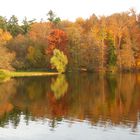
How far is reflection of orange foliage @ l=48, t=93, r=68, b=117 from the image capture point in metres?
35.4

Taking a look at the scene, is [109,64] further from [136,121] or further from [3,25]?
[136,121]

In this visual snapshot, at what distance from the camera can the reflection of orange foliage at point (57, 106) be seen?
35.4 metres

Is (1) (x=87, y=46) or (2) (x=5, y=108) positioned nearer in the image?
(2) (x=5, y=108)

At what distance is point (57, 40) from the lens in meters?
99.1

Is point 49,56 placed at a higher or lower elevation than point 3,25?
lower

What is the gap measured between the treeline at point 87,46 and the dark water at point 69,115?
45141mm

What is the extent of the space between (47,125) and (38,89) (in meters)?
26.8

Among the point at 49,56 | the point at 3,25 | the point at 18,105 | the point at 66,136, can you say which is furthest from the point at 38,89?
the point at 3,25

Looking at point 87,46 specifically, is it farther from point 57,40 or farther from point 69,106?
point 69,106

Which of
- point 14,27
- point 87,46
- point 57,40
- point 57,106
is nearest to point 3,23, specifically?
point 14,27

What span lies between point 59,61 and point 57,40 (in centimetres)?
797

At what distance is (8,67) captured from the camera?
8312 centimetres

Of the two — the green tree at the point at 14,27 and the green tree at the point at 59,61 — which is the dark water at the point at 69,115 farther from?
the green tree at the point at 14,27

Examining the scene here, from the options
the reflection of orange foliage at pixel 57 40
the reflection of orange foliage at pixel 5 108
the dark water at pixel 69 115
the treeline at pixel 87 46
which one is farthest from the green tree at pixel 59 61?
the reflection of orange foliage at pixel 5 108
